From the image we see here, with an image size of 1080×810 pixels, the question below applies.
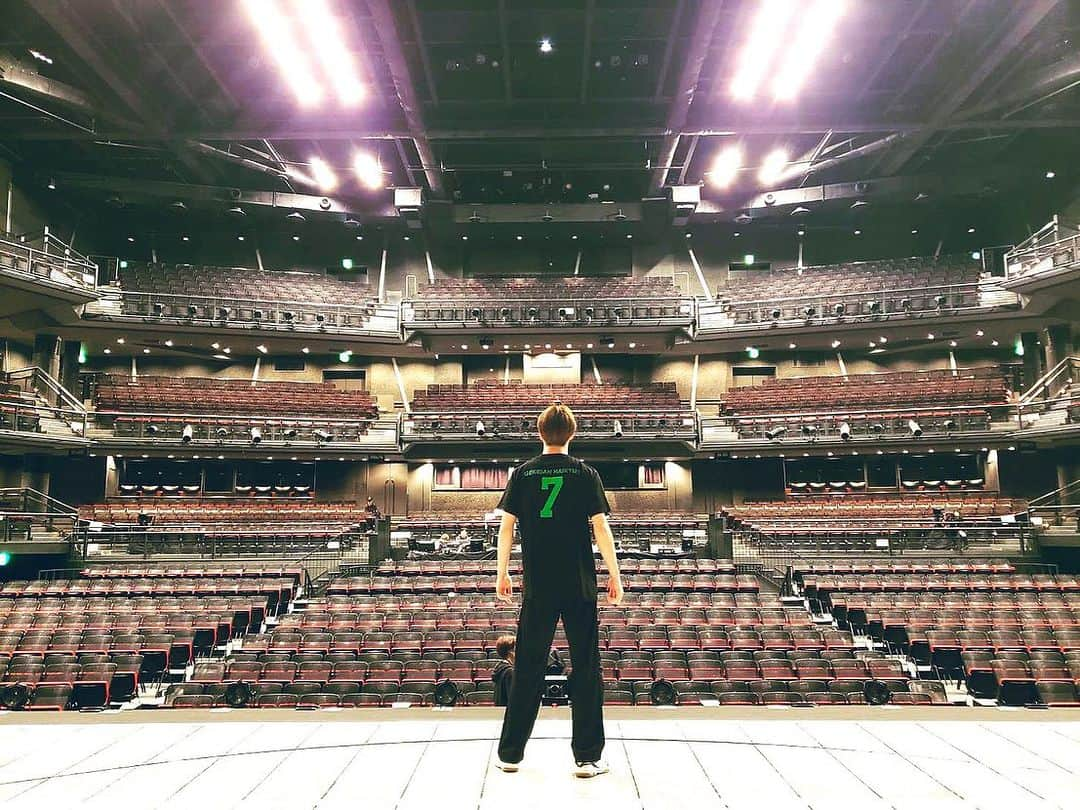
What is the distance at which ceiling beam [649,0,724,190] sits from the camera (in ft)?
53.0

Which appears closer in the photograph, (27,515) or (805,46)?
(27,515)

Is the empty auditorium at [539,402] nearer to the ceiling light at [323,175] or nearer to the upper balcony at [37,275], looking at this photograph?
the ceiling light at [323,175]

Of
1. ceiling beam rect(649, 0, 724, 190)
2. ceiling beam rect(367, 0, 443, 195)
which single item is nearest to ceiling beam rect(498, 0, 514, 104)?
ceiling beam rect(367, 0, 443, 195)

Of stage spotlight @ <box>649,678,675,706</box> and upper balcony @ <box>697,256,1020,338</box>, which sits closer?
stage spotlight @ <box>649,678,675,706</box>

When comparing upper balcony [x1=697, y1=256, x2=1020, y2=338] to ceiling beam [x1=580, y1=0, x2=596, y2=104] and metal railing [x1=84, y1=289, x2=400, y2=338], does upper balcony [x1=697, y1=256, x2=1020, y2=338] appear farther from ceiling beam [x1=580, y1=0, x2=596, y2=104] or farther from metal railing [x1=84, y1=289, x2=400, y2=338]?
metal railing [x1=84, y1=289, x2=400, y2=338]

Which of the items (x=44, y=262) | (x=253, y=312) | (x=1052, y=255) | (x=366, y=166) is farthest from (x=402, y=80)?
(x=1052, y=255)

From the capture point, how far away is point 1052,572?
17.1 meters

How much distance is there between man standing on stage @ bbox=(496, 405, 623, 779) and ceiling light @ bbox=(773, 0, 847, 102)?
17.6 metres

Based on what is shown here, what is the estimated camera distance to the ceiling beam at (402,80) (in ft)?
52.7

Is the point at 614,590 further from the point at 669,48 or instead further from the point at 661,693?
the point at 669,48

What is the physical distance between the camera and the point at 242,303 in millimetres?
25891

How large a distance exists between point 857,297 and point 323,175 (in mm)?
19894

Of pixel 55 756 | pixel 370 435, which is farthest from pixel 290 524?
pixel 55 756

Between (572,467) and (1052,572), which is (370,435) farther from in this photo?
(572,467)
